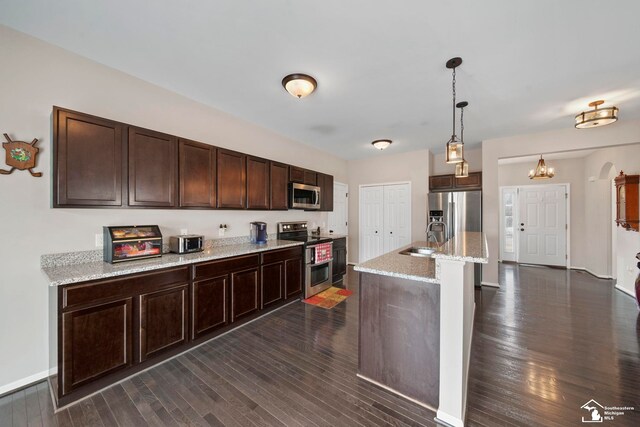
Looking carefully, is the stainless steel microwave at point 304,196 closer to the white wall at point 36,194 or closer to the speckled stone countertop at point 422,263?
the white wall at point 36,194

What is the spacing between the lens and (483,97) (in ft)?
9.57

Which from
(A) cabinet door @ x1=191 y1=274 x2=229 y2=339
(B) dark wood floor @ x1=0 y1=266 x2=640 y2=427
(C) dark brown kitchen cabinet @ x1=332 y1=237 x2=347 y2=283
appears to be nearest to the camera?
(B) dark wood floor @ x1=0 y1=266 x2=640 y2=427

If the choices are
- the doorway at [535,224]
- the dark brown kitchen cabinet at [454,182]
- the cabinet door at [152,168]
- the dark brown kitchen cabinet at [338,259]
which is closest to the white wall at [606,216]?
the doorway at [535,224]

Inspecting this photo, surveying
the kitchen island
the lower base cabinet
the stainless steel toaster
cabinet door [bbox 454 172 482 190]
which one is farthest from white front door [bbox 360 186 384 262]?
the stainless steel toaster

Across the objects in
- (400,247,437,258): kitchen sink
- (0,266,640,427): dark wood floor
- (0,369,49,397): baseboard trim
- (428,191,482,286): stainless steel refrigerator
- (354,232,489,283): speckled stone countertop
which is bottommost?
(0,266,640,427): dark wood floor

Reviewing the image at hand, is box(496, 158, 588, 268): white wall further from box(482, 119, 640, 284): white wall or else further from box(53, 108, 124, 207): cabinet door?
box(53, 108, 124, 207): cabinet door

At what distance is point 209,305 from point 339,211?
4038mm

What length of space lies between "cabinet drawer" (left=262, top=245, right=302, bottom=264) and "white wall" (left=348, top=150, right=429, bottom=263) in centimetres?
286

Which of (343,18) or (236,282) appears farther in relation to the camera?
(236,282)

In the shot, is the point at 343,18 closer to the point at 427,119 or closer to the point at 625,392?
the point at 427,119

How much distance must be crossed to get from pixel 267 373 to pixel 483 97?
151 inches

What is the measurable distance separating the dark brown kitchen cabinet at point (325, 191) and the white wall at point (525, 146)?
2946 millimetres

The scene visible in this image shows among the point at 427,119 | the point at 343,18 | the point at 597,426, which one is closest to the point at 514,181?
the point at 427,119

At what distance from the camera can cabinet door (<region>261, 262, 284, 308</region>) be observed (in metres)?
3.15
